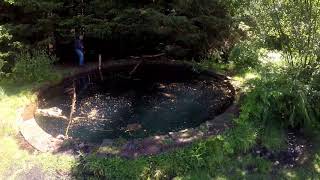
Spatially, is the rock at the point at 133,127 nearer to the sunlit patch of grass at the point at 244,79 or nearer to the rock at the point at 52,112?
the rock at the point at 52,112

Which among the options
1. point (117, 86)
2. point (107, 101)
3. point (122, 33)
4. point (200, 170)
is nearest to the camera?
point (200, 170)

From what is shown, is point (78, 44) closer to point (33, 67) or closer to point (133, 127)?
point (33, 67)

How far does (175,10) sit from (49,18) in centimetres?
375

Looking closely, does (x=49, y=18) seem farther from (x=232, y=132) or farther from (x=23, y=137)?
(x=232, y=132)

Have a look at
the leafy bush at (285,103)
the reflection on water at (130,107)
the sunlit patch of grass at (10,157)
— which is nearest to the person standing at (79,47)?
the reflection on water at (130,107)

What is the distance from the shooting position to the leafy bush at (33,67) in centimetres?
1110

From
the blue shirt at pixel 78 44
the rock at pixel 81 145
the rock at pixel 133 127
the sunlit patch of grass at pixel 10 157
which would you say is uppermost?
the blue shirt at pixel 78 44

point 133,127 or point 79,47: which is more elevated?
point 79,47

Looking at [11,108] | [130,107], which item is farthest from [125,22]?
[11,108]

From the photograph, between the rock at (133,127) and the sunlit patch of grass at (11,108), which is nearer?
the sunlit patch of grass at (11,108)

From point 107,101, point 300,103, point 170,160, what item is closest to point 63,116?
point 107,101

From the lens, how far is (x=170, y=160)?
7.38m

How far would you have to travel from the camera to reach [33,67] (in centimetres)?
1127

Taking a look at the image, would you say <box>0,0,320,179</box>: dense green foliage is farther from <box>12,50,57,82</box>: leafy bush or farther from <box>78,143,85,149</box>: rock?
<box>78,143,85,149</box>: rock
